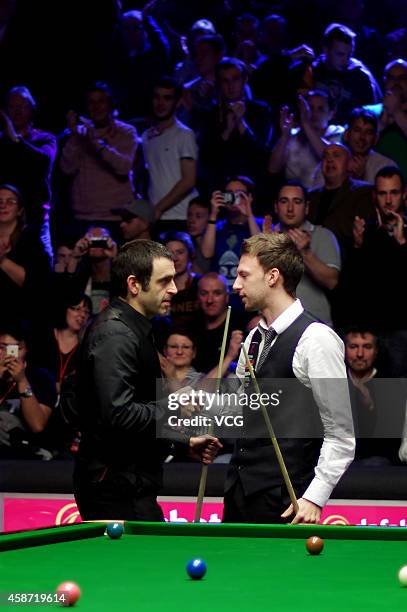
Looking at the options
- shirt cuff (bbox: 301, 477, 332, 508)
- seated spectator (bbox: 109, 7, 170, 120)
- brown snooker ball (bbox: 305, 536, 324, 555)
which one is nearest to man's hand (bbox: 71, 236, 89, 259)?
seated spectator (bbox: 109, 7, 170, 120)

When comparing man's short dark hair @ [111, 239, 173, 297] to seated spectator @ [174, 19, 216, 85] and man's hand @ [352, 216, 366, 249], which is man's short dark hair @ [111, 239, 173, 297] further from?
seated spectator @ [174, 19, 216, 85]

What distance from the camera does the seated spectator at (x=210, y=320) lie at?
7027 millimetres

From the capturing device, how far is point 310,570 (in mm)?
2732

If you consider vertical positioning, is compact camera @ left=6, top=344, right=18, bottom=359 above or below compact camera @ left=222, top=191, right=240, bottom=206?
below

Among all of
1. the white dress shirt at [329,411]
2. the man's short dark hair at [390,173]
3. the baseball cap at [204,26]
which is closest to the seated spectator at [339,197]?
the man's short dark hair at [390,173]

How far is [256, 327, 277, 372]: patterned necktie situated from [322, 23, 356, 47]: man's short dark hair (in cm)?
462

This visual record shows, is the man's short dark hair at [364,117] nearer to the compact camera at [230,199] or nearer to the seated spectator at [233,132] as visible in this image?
the seated spectator at [233,132]

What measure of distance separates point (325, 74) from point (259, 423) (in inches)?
189

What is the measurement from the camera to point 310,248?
717 centimetres

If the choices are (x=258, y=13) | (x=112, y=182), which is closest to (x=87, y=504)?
(x=112, y=182)

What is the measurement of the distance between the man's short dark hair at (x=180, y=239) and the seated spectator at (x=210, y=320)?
0.36m

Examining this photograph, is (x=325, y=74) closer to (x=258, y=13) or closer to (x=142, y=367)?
(x=258, y=13)

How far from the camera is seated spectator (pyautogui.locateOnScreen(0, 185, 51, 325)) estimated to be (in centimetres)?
783

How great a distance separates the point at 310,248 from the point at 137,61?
2.40 m
